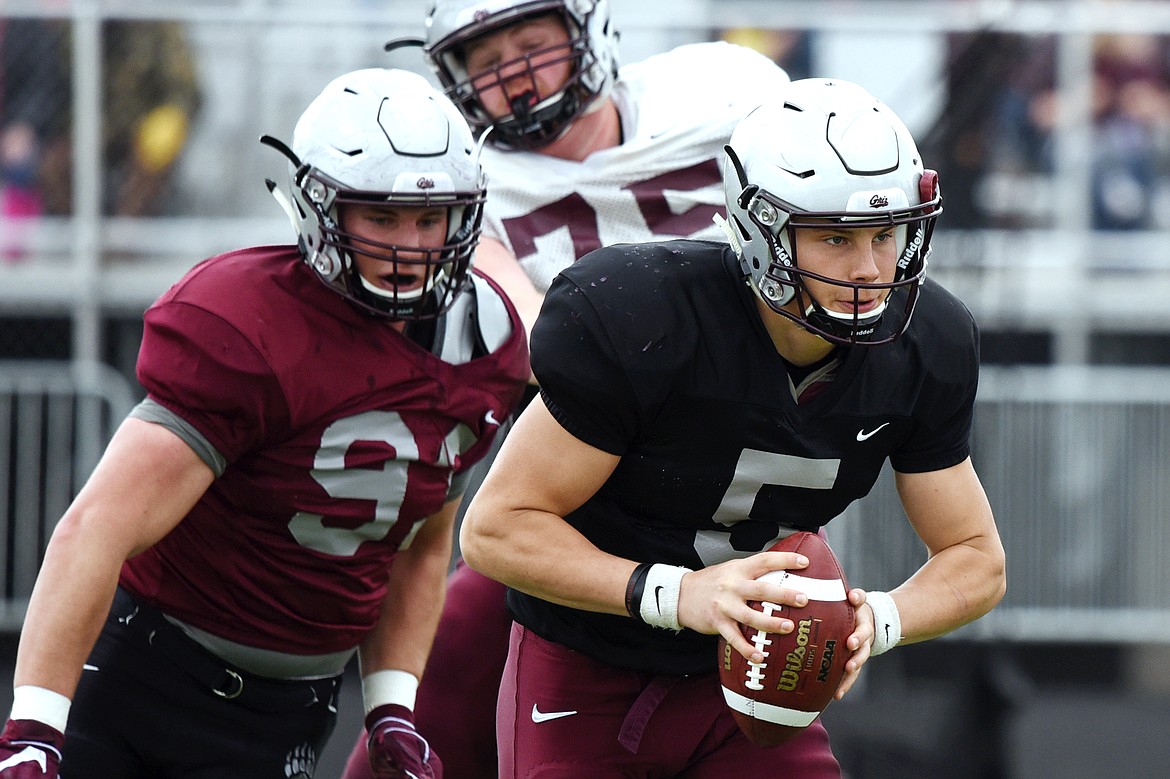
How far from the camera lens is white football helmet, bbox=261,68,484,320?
3.02 metres

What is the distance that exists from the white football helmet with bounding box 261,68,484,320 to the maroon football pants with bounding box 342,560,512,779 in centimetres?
92

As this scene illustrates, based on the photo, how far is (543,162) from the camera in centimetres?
384

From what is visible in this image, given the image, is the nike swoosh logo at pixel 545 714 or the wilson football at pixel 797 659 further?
the nike swoosh logo at pixel 545 714

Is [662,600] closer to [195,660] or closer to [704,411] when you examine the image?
[704,411]

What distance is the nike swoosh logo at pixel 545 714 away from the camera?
2961 millimetres

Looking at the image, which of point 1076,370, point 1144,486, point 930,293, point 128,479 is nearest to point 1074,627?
point 1144,486

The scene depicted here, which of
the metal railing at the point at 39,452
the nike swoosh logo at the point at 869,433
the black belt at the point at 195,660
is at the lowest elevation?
the metal railing at the point at 39,452

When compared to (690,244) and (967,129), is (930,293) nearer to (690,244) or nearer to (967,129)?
(690,244)

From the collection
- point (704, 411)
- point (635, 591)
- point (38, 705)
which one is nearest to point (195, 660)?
point (38, 705)

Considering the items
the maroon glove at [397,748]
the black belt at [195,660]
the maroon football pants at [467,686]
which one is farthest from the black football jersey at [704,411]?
the maroon football pants at [467,686]

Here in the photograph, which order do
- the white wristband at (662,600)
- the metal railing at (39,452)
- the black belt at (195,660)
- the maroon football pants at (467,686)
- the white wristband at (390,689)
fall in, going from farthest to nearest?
the metal railing at (39,452) → the maroon football pants at (467,686) → the white wristband at (390,689) → the black belt at (195,660) → the white wristband at (662,600)

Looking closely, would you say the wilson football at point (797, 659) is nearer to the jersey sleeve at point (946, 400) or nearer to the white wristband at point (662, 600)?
the white wristband at point (662, 600)

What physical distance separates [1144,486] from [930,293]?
4484mm

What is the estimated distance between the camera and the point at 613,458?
8.84ft
